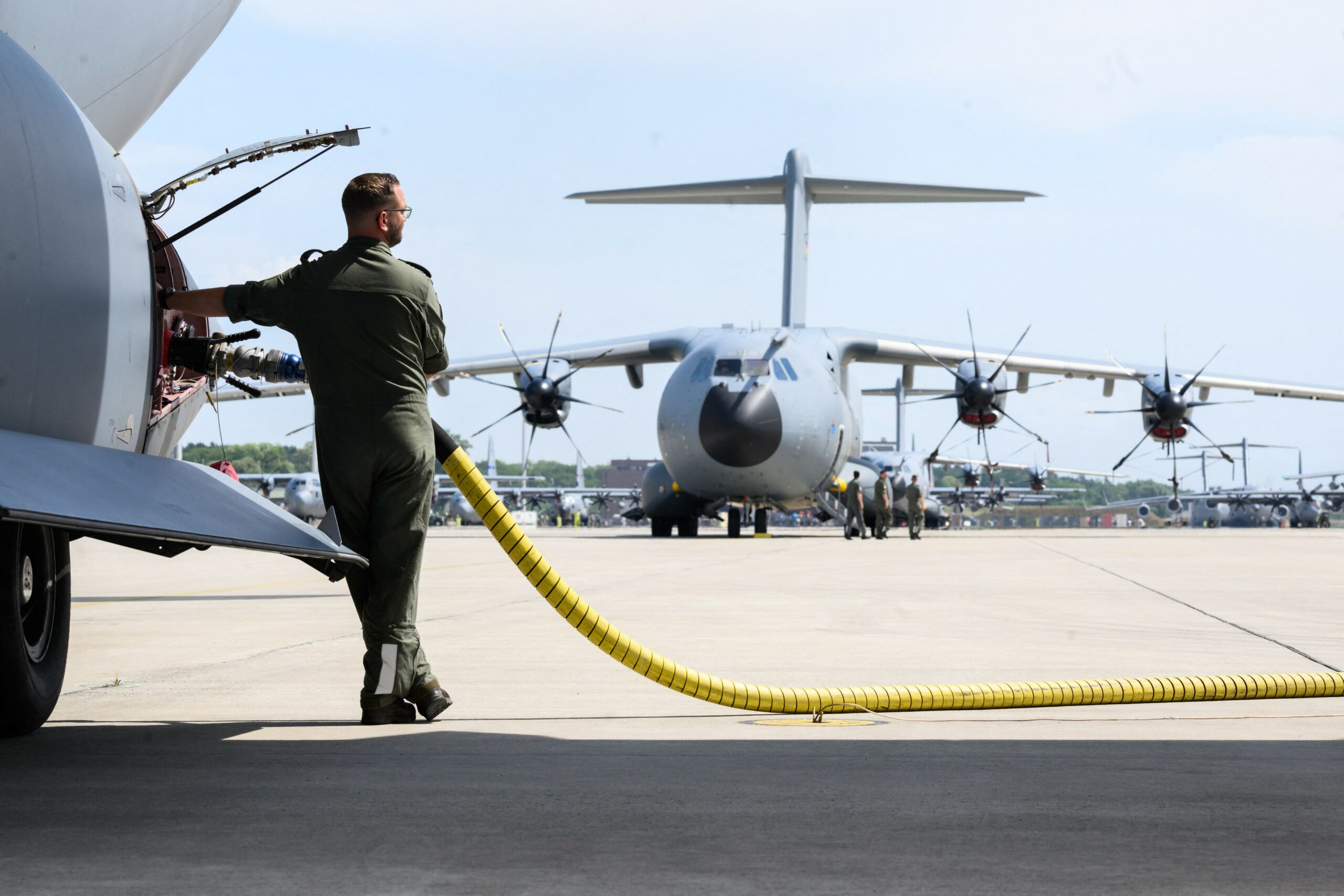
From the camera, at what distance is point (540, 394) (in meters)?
29.7

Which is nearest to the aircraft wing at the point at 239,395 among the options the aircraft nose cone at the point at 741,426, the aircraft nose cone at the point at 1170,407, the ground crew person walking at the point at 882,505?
the aircraft nose cone at the point at 741,426

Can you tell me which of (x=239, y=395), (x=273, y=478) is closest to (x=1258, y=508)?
(x=273, y=478)

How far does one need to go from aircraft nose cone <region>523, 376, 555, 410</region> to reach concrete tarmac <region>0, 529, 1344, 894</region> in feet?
66.6

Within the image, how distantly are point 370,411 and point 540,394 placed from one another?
2492cm

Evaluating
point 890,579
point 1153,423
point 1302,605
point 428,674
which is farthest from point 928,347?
point 428,674

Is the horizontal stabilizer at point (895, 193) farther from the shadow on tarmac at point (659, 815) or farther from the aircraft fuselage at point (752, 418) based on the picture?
the shadow on tarmac at point (659, 815)

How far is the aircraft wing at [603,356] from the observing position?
3005 centimetres

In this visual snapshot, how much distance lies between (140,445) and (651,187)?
28.1 meters

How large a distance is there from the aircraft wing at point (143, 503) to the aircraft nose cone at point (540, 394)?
25035 millimetres

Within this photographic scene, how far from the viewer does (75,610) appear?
9852mm

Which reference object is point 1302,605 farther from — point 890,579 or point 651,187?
point 651,187

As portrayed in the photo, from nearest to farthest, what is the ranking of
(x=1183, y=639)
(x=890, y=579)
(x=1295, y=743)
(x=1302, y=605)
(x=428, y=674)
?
1. (x=1295, y=743)
2. (x=428, y=674)
3. (x=1183, y=639)
4. (x=1302, y=605)
5. (x=890, y=579)

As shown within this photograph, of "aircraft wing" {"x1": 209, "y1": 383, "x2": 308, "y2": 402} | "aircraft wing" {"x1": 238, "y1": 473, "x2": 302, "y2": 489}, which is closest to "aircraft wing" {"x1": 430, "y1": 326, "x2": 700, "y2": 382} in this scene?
"aircraft wing" {"x1": 209, "y1": 383, "x2": 308, "y2": 402}

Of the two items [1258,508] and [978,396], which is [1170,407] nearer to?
[978,396]
